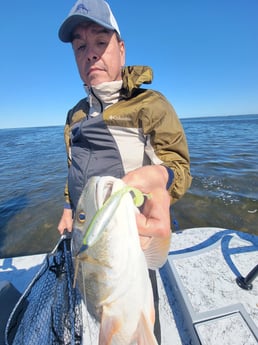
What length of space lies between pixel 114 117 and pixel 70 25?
2.77ft

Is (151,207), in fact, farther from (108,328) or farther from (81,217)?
(108,328)

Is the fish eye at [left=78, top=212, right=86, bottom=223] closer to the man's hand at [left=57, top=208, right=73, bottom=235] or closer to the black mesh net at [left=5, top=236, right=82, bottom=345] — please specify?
the black mesh net at [left=5, top=236, right=82, bottom=345]

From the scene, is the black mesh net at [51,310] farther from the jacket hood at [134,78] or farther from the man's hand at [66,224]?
the jacket hood at [134,78]

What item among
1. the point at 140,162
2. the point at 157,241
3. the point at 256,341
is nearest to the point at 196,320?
the point at 256,341

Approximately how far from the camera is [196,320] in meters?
1.77

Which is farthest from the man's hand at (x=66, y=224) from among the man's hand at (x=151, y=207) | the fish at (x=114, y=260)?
the man's hand at (x=151, y=207)

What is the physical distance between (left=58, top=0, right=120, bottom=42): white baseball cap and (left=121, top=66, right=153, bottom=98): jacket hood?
339 mm

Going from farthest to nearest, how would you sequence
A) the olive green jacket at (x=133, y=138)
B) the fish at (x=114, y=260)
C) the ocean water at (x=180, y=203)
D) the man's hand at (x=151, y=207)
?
the ocean water at (x=180, y=203)
the olive green jacket at (x=133, y=138)
the man's hand at (x=151, y=207)
the fish at (x=114, y=260)

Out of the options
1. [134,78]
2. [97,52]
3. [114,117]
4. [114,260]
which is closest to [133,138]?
[114,117]

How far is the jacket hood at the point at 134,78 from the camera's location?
70.6 inches

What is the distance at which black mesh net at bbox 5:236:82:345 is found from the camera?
1616mm

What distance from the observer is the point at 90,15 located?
1591 millimetres

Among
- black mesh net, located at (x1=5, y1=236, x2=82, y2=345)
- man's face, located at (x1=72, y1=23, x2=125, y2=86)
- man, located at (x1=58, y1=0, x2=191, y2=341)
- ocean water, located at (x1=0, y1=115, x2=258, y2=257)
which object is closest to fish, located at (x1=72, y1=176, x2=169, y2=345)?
man, located at (x1=58, y1=0, x2=191, y2=341)

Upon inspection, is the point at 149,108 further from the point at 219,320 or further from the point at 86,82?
the point at 219,320
